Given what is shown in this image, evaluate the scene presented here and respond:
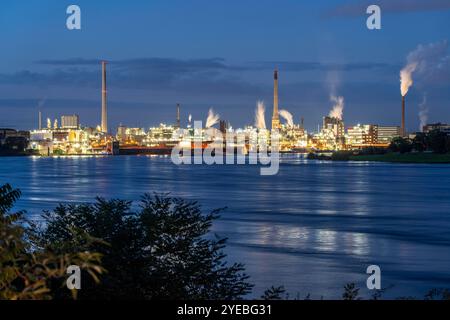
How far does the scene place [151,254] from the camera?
8.02 meters

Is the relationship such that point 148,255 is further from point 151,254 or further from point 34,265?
point 34,265

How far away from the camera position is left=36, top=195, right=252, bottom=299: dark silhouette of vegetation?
288 inches

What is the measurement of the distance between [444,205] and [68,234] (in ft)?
70.4

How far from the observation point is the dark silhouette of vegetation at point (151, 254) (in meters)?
7.30

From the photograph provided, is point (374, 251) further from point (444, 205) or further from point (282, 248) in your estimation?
point (444, 205)

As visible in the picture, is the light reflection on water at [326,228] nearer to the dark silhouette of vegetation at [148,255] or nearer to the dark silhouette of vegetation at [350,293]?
the dark silhouette of vegetation at [148,255]

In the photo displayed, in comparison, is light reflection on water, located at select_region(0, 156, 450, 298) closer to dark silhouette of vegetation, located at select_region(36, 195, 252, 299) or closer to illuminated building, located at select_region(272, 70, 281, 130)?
dark silhouette of vegetation, located at select_region(36, 195, 252, 299)

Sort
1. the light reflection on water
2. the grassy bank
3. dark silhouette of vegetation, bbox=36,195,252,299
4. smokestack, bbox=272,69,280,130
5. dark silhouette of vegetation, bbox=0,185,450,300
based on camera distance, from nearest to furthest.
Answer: dark silhouette of vegetation, bbox=0,185,450,300 → dark silhouette of vegetation, bbox=36,195,252,299 → the light reflection on water → the grassy bank → smokestack, bbox=272,69,280,130

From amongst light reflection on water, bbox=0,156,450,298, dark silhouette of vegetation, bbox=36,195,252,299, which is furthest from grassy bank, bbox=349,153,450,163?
dark silhouette of vegetation, bbox=36,195,252,299

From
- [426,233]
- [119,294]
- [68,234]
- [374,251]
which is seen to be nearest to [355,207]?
[426,233]

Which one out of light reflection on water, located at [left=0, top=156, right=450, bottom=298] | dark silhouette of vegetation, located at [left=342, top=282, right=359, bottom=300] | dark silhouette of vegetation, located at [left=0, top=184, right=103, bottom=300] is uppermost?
dark silhouette of vegetation, located at [left=0, top=184, right=103, bottom=300]

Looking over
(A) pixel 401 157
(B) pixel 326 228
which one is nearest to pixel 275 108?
(A) pixel 401 157

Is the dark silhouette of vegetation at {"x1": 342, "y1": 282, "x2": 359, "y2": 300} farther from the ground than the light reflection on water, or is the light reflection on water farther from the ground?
the dark silhouette of vegetation at {"x1": 342, "y1": 282, "x2": 359, "y2": 300}

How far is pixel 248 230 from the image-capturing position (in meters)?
19.3
